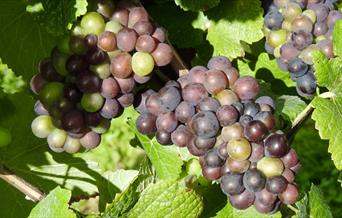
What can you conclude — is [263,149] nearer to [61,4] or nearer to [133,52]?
[133,52]

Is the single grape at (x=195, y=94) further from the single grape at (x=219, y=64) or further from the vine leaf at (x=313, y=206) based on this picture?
the vine leaf at (x=313, y=206)

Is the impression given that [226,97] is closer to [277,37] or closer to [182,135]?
[182,135]

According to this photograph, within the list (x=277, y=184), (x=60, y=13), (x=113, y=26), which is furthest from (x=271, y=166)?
(x=60, y=13)

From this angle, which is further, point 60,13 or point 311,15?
point 311,15

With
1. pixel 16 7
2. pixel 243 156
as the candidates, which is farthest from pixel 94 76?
pixel 16 7

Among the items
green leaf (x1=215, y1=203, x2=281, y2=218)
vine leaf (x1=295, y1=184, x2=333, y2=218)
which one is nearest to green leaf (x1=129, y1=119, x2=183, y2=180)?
green leaf (x1=215, y1=203, x2=281, y2=218)
